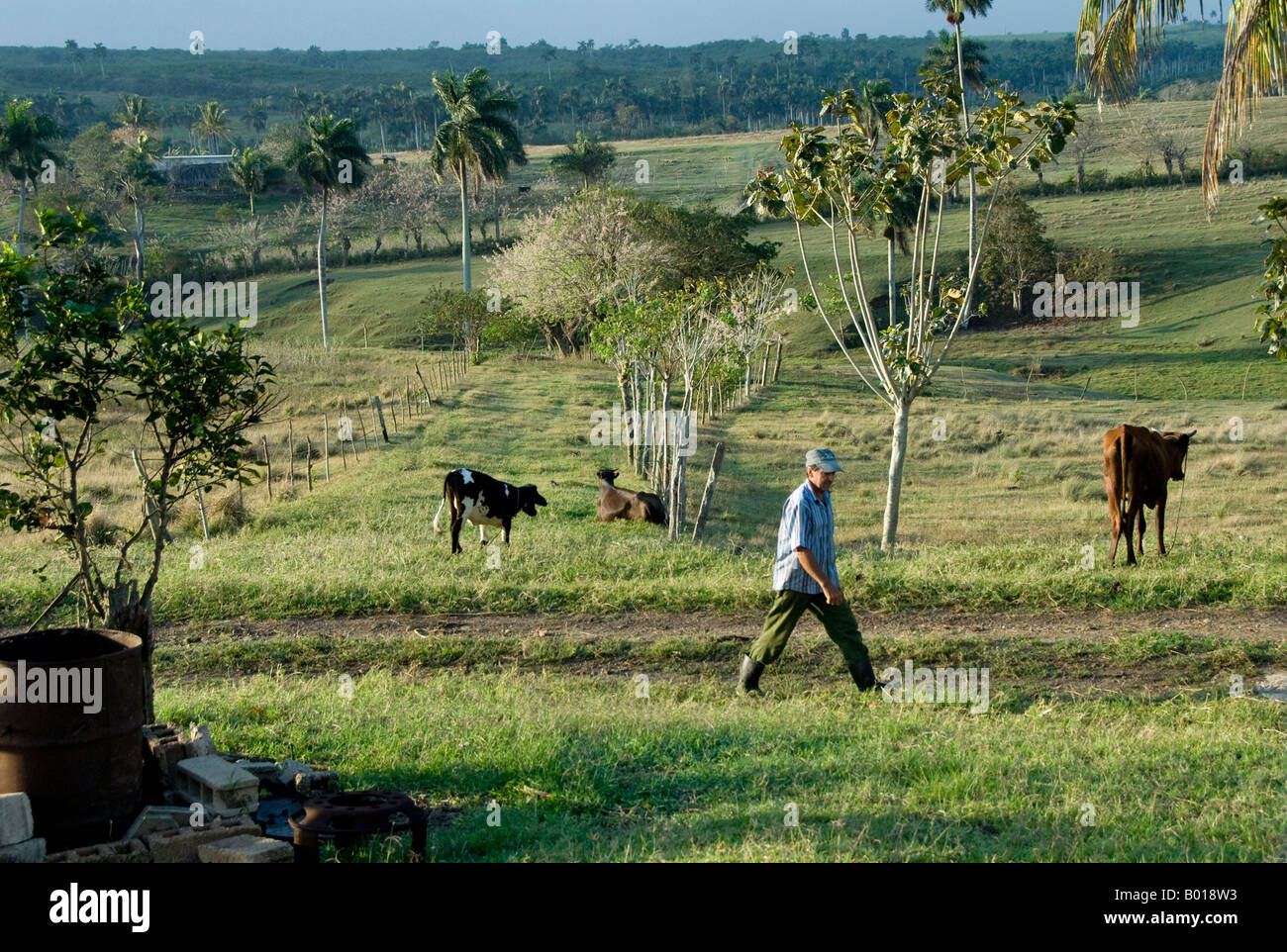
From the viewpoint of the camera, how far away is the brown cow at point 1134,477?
1441 cm

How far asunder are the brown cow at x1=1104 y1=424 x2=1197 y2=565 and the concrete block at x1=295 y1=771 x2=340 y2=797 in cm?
1049

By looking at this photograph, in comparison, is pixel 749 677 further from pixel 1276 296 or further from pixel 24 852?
pixel 1276 296

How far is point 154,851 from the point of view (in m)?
5.85

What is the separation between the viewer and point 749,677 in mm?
9797

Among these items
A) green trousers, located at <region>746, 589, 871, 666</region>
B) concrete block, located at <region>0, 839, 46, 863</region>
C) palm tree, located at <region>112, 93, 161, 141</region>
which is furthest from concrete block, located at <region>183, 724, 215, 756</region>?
palm tree, located at <region>112, 93, 161, 141</region>

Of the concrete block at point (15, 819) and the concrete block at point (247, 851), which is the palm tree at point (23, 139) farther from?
the concrete block at point (247, 851)

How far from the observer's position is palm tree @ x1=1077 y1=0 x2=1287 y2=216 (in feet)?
34.3

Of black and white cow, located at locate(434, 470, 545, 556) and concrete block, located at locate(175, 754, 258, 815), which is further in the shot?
black and white cow, located at locate(434, 470, 545, 556)

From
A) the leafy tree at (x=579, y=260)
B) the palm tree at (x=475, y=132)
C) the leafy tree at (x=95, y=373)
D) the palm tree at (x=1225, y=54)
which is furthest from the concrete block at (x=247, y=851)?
the palm tree at (x=475, y=132)

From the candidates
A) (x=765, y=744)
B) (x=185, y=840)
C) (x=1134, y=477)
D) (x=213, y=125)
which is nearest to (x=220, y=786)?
(x=185, y=840)

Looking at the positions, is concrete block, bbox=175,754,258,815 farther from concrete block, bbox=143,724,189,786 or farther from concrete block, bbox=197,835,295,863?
concrete block, bbox=197,835,295,863

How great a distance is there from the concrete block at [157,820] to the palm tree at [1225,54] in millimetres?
9462

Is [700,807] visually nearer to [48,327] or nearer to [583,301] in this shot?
[48,327]
